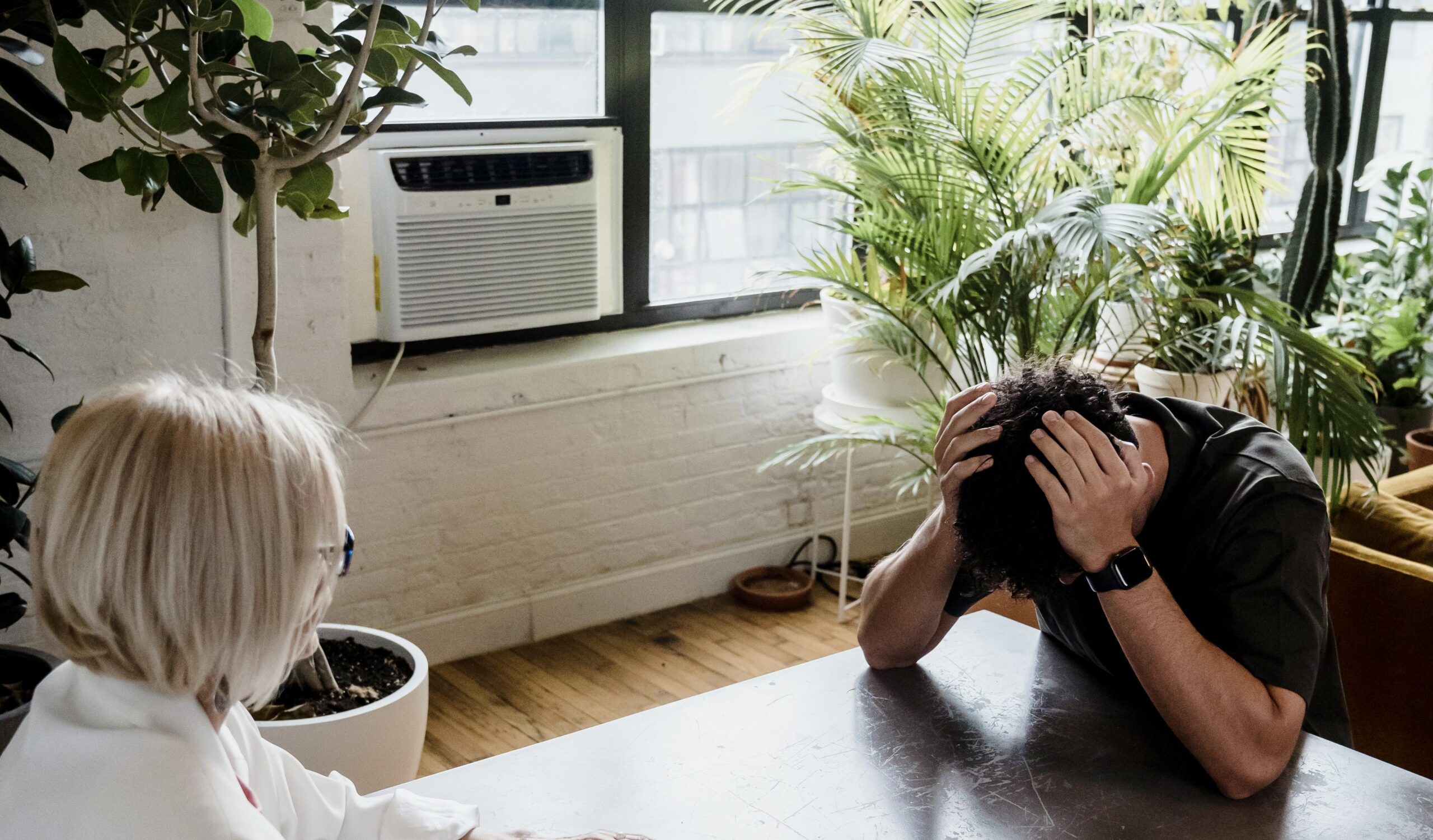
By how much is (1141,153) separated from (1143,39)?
477 millimetres

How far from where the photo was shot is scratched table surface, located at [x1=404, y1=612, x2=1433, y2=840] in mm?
1270

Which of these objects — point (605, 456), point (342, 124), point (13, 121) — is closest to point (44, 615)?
point (342, 124)

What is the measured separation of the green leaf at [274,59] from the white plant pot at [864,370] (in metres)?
1.75

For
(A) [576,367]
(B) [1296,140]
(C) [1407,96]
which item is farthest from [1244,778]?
(C) [1407,96]

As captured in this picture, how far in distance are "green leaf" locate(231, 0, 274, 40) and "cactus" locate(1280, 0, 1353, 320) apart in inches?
124

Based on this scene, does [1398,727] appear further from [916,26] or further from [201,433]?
[201,433]

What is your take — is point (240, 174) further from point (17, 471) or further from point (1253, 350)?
point (1253, 350)

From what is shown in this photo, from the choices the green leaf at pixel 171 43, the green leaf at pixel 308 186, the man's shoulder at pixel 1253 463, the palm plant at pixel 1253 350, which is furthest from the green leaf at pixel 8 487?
the palm plant at pixel 1253 350

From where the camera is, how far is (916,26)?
3.23 m

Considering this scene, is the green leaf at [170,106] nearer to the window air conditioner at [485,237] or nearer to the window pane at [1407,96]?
the window air conditioner at [485,237]

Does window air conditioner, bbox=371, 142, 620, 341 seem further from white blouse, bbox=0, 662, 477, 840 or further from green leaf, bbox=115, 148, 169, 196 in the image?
white blouse, bbox=0, 662, 477, 840

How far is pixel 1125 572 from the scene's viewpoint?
1481 mm

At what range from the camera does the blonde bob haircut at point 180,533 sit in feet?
2.80

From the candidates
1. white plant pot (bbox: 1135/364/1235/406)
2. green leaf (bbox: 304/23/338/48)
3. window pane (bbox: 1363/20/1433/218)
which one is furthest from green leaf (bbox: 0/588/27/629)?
window pane (bbox: 1363/20/1433/218)
